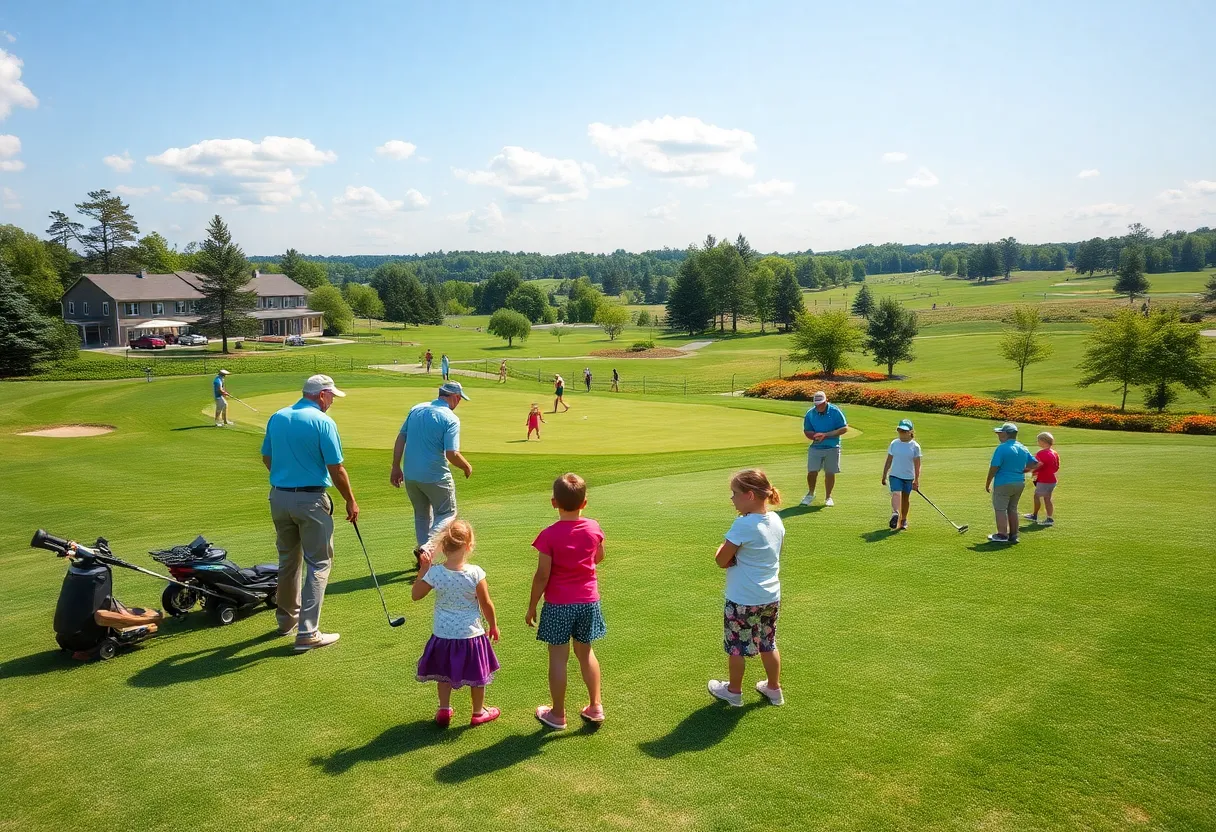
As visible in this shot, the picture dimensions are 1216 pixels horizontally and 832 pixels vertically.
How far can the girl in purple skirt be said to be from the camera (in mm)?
6047

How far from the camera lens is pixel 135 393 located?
39.0 meters

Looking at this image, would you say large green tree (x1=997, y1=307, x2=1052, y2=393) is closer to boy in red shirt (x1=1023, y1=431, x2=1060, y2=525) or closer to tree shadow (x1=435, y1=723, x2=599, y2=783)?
boy in red shirt (x1=1023, y1=431, x2=1060, y2=525)

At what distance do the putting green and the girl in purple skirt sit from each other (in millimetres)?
19036

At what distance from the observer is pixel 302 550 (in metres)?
8.20

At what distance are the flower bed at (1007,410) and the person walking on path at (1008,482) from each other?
2335cm

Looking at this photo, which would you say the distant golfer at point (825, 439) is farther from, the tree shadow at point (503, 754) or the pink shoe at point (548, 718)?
the tree shadow at point (503, 754)

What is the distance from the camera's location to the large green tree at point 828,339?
61.9m

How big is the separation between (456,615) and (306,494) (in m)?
2.77

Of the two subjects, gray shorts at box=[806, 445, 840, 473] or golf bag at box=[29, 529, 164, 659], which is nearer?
golf bag at box=[29, 529, 164, 659]

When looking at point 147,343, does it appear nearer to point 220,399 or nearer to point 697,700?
point 220,399

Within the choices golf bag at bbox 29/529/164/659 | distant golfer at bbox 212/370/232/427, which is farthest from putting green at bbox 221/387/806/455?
golf bag at bbox 29/529/164/659

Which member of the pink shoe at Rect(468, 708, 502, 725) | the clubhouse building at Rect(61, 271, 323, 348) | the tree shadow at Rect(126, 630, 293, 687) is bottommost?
the tree shadow at Rect(126, 630, 293, 687)

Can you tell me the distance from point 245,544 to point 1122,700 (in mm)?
11996

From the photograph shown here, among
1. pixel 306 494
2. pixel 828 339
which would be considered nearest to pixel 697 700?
pixel 306 494
